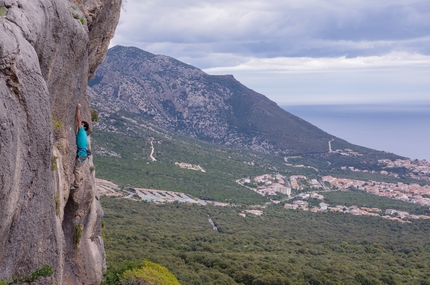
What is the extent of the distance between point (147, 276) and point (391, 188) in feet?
307

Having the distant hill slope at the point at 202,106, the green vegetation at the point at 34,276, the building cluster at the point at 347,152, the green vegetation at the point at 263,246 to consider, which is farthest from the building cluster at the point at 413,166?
the green vegetation at the point at 34,276

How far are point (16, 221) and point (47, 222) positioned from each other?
45.2 inches

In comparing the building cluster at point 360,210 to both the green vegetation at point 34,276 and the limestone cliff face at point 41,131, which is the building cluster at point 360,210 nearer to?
the limestone cliff face at point 41,131

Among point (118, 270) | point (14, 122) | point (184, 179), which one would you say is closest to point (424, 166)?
point (184, 179)

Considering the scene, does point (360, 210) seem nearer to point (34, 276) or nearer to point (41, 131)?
point (34, 276)

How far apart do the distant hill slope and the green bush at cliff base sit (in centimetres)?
9730

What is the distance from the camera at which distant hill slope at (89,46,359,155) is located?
132250mm

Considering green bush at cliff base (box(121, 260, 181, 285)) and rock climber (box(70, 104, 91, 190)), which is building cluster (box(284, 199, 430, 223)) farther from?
rock climber (box(70, 104, 91, 190))

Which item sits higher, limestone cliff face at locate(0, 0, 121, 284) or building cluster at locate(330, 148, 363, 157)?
building cluster at locate(330, 148, 363, 157)

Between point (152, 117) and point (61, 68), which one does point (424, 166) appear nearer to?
point (152, 117)

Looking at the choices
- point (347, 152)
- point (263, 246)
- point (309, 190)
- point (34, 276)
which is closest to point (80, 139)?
point (34, 276)

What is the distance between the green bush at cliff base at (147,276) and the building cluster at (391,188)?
3166 inches

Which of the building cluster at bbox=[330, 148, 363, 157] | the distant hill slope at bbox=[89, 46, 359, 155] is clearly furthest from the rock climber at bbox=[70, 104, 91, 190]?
the building cluster at bbox=[330, 148, 363, 157]

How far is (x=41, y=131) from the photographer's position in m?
7.98
